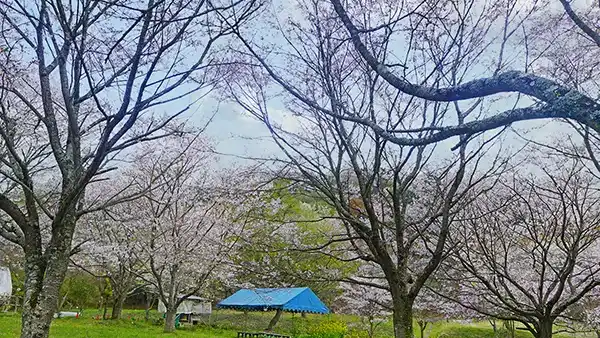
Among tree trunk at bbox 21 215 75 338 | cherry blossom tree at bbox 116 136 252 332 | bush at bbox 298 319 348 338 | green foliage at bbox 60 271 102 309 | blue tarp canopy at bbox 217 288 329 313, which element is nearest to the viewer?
tree trunk at bbox 21 215 75 338

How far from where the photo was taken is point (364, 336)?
13.9 m

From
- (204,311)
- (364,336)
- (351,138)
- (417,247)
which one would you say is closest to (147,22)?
(351,138)

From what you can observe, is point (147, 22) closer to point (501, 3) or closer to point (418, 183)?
point (501, 3)

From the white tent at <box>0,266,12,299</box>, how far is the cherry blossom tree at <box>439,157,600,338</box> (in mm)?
17829

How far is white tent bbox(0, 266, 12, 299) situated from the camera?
738 inches

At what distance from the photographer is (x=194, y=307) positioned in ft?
70.1

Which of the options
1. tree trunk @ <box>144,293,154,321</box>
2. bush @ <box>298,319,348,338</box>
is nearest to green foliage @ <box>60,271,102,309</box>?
tree trunk @ <box>144,293,154,321</box>

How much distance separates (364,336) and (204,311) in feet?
32.7

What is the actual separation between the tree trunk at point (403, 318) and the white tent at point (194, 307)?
16.9m

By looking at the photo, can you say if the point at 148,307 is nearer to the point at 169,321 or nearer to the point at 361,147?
the point at 169,321

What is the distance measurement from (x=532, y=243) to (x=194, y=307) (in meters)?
16.5

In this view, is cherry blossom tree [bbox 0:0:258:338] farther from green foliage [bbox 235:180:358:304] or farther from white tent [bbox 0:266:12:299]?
white tent [bbox 0:266:12:299]

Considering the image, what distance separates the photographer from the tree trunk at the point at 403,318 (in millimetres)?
4715

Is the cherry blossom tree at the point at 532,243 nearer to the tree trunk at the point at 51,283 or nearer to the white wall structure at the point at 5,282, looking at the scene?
the tree trunk at the point at 51,283
